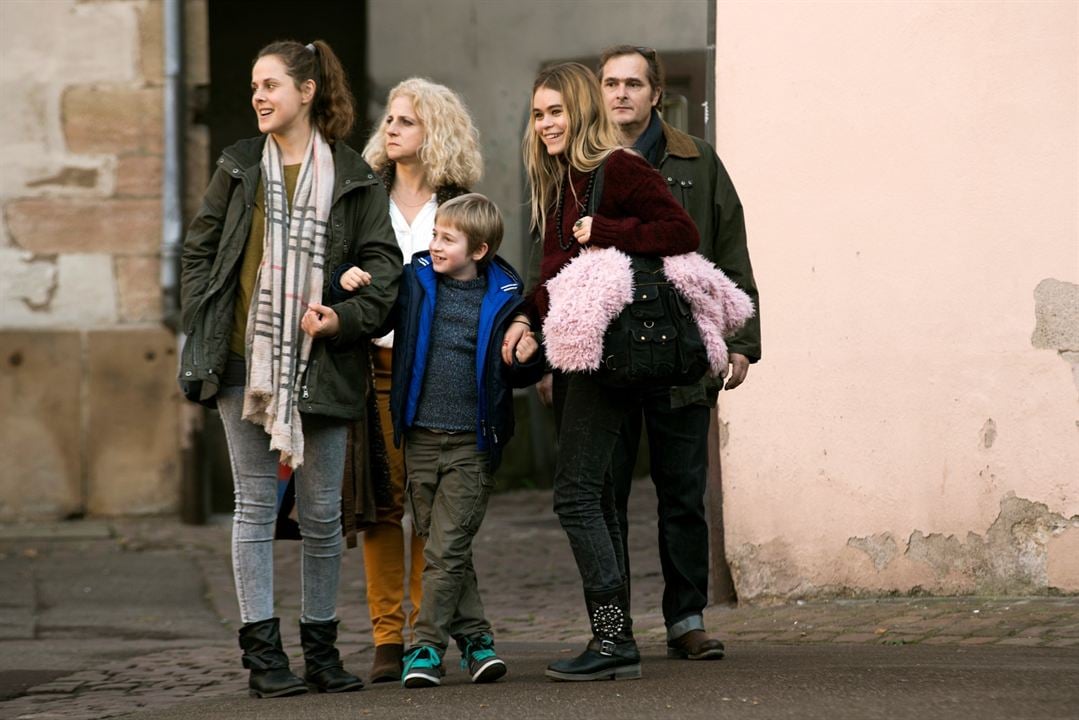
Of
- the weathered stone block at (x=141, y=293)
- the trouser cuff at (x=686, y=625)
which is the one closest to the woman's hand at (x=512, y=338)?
the trouser cuff at (x=686, y=625)

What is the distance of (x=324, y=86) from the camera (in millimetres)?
5629

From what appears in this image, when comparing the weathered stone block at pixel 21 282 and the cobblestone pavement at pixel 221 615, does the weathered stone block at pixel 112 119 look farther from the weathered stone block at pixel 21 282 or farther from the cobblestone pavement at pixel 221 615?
the cobblestone pavement at pixel 221 615

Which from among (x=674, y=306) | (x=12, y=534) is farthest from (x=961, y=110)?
(x=12, y=534)

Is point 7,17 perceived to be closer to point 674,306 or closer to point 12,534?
point 12,534

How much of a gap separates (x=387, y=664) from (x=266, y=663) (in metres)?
0.44

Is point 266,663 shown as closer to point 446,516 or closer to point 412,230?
point 446,516

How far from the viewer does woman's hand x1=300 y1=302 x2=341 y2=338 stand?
→ 5.30 metres

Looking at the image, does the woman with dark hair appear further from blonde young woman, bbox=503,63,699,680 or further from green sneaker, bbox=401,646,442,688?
blonde young woman, bbox=503,63,699,680

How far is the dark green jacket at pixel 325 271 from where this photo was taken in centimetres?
534

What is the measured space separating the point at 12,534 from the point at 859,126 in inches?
209

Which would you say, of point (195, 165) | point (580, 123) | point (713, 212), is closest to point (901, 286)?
point (713, 212)

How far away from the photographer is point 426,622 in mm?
5355

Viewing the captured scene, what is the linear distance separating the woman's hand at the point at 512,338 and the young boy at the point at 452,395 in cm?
2

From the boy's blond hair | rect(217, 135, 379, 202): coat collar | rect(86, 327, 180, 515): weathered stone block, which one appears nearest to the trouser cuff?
the boy's blond hair
